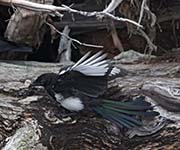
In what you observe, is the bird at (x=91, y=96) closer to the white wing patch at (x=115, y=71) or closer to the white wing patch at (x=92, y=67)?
the white wing patch at (x=92, y=67)

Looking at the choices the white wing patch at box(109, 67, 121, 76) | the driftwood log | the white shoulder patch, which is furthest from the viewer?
the white wing patch at box(109, 67, 121, 76)

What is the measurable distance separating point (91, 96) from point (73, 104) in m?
0.07

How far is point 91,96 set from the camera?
6.23 ft

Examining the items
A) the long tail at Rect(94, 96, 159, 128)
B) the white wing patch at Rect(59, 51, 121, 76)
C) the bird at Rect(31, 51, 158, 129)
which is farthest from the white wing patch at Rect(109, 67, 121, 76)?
the long tail at Rect(94, 96, 159, 128)

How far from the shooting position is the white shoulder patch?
6.16 ft

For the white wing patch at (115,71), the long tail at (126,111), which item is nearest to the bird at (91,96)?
the long tail at (126,111)

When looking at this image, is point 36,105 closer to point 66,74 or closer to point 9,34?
point 66,74

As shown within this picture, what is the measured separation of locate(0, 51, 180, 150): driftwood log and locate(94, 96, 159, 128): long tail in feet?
0.08

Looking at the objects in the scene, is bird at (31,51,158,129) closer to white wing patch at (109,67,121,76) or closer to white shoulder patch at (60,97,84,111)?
white shoulder patch at (60,97,84,111)

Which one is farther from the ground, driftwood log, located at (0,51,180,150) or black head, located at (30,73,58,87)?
black head, located at (30,73,58,87)

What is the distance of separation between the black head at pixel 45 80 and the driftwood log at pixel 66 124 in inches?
0.9

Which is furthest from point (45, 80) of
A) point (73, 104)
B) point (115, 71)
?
point (115, 71)

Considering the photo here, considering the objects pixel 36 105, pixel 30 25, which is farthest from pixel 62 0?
pixel 36 105

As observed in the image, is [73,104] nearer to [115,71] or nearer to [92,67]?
[92,67]
